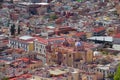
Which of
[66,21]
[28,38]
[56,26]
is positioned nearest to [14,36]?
[28,38]

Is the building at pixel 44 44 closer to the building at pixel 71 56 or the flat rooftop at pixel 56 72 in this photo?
the building at pixel 71 56

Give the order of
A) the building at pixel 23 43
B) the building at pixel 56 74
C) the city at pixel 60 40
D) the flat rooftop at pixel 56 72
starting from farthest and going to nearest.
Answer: the building at pixel 23 43 → the city at pixel 60 40 → the flat rooftop at pixel 56 72 → the building at pixel 56 74

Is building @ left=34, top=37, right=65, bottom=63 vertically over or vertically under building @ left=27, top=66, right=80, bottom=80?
over

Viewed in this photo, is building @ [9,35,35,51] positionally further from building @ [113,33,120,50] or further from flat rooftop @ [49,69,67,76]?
flat rooftop @ [49,69,67,76]

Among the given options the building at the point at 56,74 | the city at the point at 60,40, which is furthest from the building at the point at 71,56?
the building at the point at 56,74

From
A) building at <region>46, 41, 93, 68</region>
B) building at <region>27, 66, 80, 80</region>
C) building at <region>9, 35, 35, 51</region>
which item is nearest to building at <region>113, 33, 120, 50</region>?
building at <region>46, 41, 93, 68</region>

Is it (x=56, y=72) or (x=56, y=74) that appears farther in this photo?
(x=56, y=72)

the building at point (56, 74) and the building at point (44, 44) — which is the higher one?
the building at point (44, 44)

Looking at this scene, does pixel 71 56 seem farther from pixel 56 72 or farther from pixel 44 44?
pixel 44 44

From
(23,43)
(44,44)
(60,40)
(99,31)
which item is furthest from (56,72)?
(99,31)

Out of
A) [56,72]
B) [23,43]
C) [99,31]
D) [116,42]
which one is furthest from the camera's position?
[99,31]
